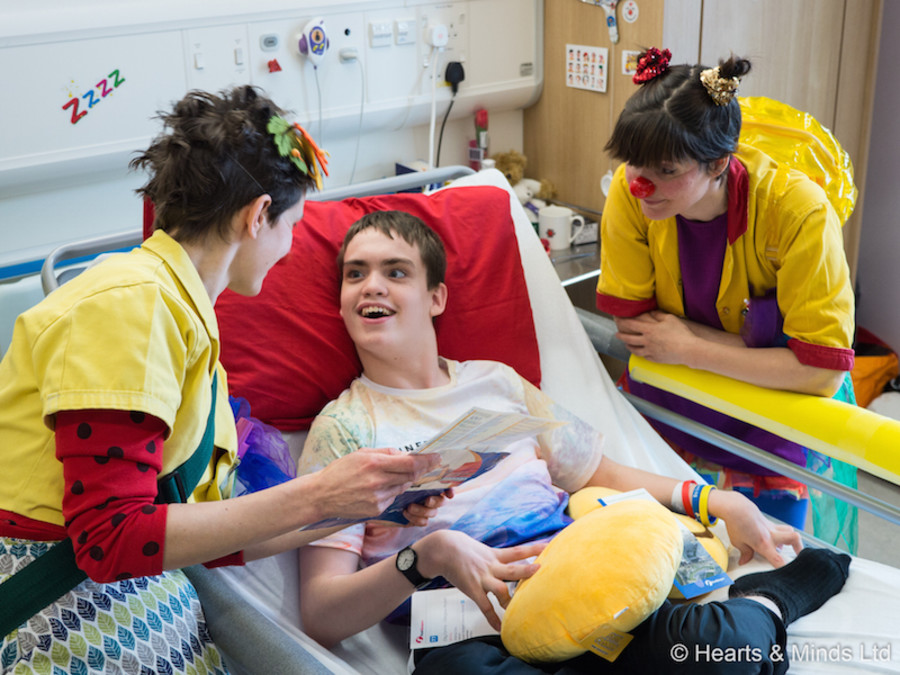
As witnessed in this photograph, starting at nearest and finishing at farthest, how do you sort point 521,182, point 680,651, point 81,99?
point 680,651, point 81,99, point 521,182

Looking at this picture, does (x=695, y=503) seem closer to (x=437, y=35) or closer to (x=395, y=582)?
(x=395, y=582)

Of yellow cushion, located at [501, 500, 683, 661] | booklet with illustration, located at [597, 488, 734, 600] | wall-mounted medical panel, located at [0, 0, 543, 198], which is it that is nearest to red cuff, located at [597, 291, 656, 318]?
booklet with illustration, located at [597, 488, 734, 600]

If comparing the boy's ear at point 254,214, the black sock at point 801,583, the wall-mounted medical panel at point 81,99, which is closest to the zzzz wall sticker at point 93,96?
the wall-mounted medical panel at point 81,99

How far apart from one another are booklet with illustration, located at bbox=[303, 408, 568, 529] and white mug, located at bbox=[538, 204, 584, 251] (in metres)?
1.75

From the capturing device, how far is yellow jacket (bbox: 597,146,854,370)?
1.64m

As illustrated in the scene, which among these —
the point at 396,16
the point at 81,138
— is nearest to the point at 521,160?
the point at 396,16

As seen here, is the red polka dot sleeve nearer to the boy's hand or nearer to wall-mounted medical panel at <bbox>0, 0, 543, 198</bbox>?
the boy's hand

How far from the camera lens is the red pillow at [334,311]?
176 cm

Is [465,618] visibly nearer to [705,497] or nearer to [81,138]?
[705,497]

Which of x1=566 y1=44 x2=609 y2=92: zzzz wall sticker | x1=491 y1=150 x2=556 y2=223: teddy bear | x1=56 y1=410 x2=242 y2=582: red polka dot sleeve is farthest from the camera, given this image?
x1=491 y1=150 x2=556 y2=223: teddy bear

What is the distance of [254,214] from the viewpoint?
1.18 m

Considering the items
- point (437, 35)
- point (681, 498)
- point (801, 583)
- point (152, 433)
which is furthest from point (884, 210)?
point (152, 433)

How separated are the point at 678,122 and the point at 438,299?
622 mm

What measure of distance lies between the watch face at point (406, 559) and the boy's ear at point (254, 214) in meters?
0.55
